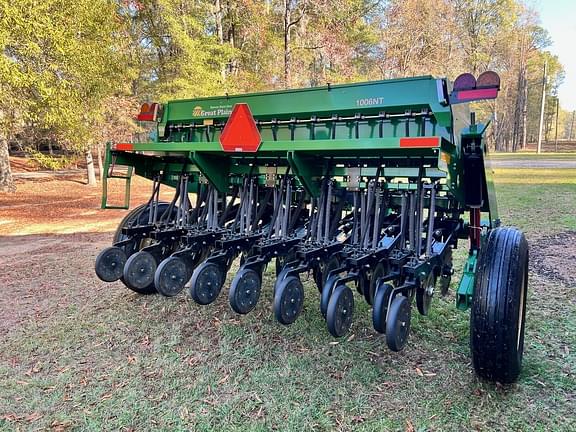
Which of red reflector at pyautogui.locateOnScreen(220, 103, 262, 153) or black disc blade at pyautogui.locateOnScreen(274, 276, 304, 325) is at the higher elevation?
red reflector at pyautogui.locateOnScreen(220, 103, 262, 153)

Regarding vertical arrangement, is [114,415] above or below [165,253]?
below

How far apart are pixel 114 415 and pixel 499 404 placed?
7.37ft

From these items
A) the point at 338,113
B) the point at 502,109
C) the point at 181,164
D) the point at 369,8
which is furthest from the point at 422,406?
the point at 502,109

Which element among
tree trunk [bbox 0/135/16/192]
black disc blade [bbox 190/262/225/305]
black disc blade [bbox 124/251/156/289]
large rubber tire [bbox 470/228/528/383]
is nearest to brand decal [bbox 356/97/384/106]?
large rubber tire [bbox 470/228/528/383]

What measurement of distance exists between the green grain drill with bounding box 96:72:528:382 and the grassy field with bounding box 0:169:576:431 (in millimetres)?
305

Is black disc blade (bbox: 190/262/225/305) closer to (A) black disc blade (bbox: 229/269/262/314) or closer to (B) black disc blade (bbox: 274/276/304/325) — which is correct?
(A) black disc blade (bbox: 229/269/262/314)

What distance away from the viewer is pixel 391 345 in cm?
244

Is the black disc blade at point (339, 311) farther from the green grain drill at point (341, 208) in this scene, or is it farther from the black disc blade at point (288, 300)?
the black disc blade at point (288, 300)

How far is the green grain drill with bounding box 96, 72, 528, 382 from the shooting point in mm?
2543

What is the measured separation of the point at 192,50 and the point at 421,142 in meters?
10.7

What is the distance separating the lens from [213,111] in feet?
12.3

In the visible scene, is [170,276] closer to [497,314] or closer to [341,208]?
[341,208]

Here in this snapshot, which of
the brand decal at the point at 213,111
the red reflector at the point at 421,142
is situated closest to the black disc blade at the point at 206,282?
the brand decal at the point at 213,111

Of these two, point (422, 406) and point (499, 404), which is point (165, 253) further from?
point (499, 404)
